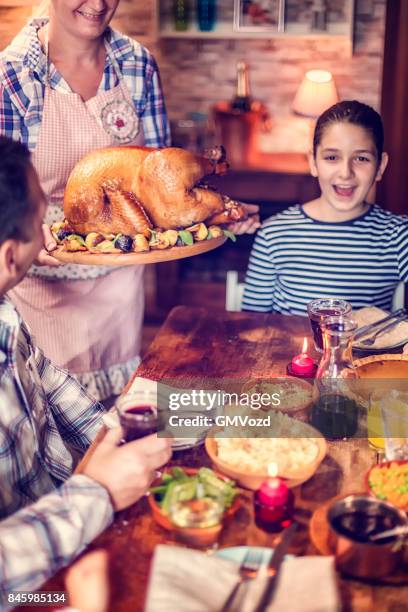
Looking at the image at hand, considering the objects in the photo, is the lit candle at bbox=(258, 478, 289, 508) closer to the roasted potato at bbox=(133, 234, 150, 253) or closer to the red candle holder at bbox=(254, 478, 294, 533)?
the red candle holder at bbox=(254, 478, 294, 533)

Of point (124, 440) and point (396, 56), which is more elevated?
Answer: point (396, 56)

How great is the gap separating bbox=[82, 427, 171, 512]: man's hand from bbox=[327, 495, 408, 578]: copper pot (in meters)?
0.29

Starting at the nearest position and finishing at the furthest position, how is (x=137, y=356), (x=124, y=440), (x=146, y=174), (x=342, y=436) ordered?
1. (x=124, y=440)
2. (x=342, y=436)
3. (x=146, y=174)
4. (x=137, y=356)

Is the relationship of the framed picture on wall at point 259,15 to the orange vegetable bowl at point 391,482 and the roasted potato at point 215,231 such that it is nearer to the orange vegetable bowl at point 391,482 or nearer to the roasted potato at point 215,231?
the roasted potato at point 215,231

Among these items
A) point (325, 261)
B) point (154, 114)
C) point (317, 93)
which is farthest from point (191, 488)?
point (317, 93)

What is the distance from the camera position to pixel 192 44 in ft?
14.3

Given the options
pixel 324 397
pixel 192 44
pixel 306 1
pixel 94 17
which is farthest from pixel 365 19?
pixel 324 397

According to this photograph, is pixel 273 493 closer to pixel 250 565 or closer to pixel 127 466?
pixel 250 565

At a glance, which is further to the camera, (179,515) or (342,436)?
(342,436)

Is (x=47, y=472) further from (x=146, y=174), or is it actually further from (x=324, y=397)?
(x=146, y=174)

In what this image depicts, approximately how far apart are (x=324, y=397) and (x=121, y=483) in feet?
1.55

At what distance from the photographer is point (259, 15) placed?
408 cm

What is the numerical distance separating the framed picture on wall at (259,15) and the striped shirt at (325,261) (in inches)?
84.9

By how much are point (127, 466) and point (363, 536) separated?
37 cm
